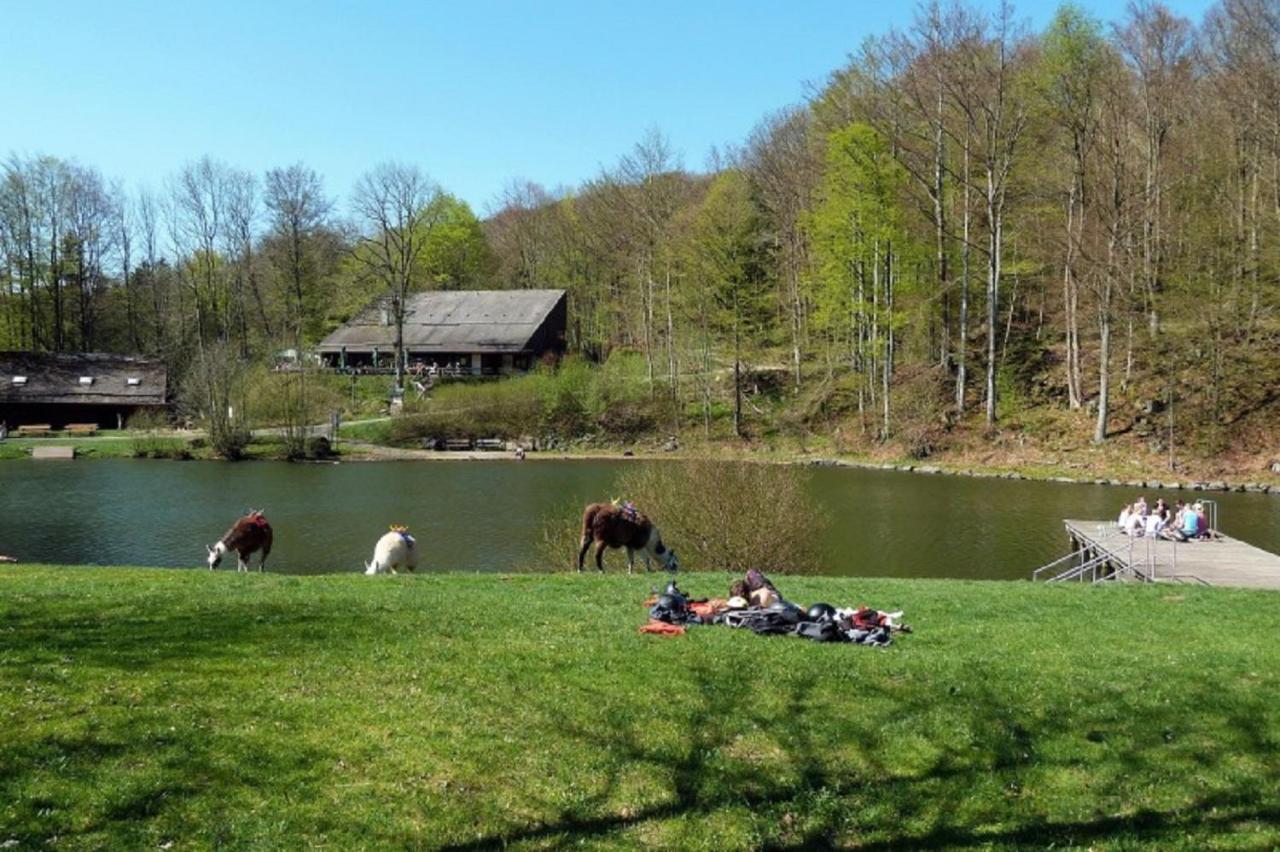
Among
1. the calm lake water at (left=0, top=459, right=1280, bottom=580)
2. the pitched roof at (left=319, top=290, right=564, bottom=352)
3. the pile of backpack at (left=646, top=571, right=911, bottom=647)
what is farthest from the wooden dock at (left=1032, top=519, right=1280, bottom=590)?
the pitched roof at (left=319, top=290, right=564, bottom=352)

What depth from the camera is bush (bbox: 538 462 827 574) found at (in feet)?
66.6

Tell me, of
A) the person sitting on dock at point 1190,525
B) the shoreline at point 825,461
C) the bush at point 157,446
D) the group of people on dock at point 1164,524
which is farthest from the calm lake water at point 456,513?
the bush at point 157,446

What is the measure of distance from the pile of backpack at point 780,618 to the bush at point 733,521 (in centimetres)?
845

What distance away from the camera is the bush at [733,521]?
800 inches

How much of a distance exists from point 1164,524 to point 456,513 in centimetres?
2027

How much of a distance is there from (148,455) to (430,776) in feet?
164

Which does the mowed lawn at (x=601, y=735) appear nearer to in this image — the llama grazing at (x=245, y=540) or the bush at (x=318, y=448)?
the llama grazing at (x=245, y=540)

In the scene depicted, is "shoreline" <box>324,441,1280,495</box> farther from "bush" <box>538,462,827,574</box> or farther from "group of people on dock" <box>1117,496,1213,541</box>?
"group of people on dock" <box>1117,496,1213,541</box>

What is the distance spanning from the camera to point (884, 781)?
664cm

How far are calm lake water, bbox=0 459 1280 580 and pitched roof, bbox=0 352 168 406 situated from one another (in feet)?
65.5

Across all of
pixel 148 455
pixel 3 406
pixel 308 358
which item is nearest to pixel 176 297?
pixel 3 406

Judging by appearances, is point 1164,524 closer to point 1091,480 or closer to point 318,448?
point 1091,480

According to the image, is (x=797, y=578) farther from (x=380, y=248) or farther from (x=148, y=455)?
(x=380, y=248)

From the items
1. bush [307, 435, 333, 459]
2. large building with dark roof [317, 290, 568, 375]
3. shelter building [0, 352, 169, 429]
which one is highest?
large building with dark roof [317, 290, 568, 375]
